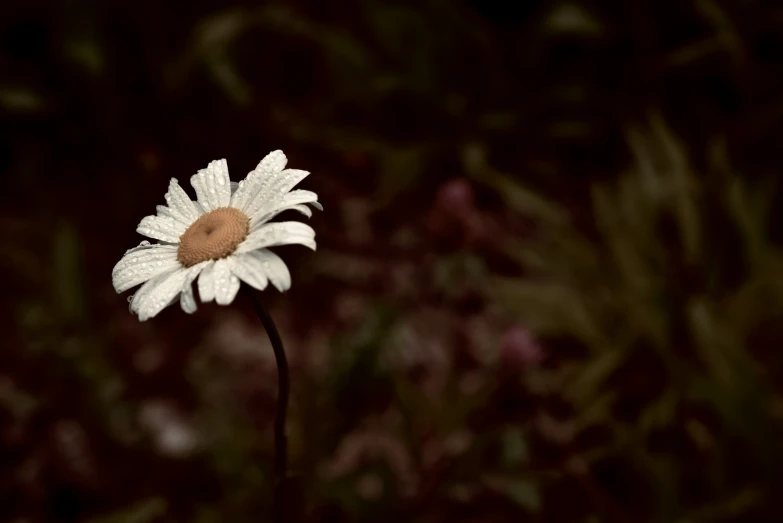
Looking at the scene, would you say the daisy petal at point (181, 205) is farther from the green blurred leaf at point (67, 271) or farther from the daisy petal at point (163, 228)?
the green blurred leaf at point (67, 271)

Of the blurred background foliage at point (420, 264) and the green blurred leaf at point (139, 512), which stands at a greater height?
the blurred background foliage at point (420, 264)

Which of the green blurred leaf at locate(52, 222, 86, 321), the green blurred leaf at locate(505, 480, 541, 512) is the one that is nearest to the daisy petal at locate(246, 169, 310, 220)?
the green blurred leaf at locate(505, 480, 541, 512)

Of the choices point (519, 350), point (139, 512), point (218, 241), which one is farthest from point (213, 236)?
point (519, 350)

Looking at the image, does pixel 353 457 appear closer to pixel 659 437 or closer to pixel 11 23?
pixel 659 437

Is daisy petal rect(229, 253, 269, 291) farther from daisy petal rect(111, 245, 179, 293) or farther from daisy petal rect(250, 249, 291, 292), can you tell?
daisy petal rect(111, 245, 179, 293)

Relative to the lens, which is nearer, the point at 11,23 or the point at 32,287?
the point at 32,287

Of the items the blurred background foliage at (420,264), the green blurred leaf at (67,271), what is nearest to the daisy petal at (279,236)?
the blurred background foliage at (420,264)

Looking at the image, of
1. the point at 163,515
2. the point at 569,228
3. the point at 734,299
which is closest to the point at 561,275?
the point at 569,228
